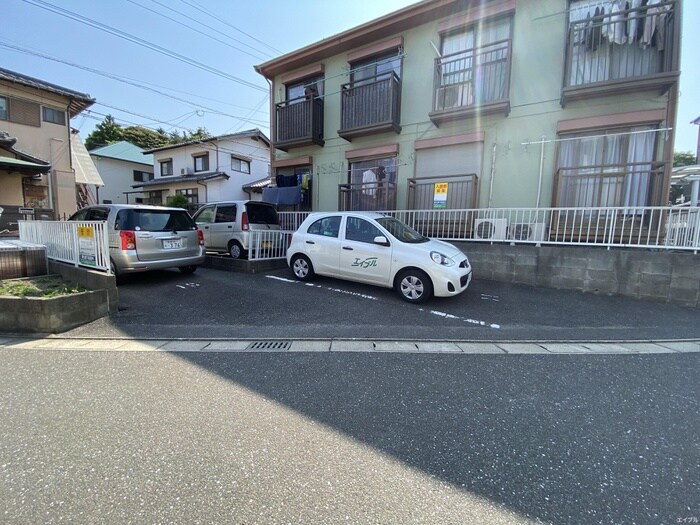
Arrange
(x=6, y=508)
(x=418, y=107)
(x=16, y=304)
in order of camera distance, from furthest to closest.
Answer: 1. (x=418, y=107)
2. (x=16, y=304)
3. (x=6, y=508)

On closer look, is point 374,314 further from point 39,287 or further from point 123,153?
point 123,153

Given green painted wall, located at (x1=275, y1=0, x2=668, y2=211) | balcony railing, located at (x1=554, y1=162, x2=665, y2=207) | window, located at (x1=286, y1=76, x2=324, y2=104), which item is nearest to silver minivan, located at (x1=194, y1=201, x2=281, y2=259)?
green painted wall, located at (x1=275, y1=0, x2=668, y2=211)

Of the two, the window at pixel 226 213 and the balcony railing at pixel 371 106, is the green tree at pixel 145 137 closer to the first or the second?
the window at pixel 226 213

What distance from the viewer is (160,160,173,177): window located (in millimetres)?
21308

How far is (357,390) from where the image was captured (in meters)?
2.77

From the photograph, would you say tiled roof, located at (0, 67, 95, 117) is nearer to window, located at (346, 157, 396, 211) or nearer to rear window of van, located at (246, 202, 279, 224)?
rear window of van, located at (246, 202, 279, 224)

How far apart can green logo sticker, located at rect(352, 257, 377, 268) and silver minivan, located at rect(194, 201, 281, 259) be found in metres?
3.27

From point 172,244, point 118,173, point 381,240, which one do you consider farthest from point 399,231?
point 118,173

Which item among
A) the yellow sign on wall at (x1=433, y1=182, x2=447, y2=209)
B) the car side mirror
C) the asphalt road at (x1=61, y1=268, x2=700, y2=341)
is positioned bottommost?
the asphalt road at (x1=61, y1=268, x2=700, y2=341)

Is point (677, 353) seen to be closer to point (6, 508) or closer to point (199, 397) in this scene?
point (199, 397)

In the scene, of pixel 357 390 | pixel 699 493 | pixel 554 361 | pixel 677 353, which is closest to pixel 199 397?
pixel 357 390

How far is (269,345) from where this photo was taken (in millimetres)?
3752

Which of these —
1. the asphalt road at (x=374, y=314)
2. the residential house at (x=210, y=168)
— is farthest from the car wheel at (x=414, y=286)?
the residential house at (x=210, y=168)

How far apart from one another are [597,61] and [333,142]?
696cm
